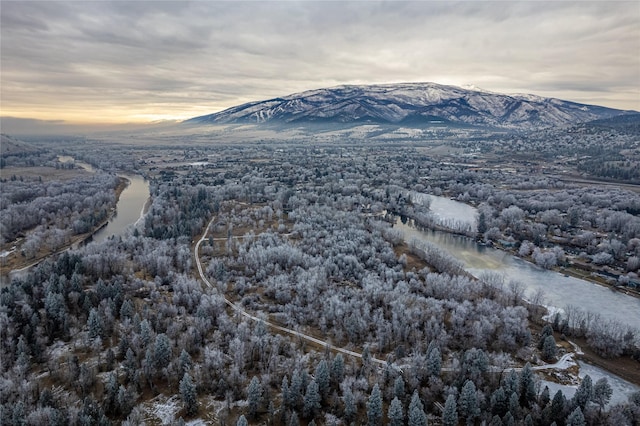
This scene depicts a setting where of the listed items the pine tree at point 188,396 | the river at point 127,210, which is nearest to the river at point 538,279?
the pine tree at point 188,396

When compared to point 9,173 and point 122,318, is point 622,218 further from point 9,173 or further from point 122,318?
point 9,173

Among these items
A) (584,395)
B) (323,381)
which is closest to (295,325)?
(323,381)

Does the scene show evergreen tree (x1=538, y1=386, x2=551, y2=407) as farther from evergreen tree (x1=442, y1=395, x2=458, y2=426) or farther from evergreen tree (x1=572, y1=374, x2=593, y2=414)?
evergreen tree (x1=442, y1=395, x2=458, y2=426)

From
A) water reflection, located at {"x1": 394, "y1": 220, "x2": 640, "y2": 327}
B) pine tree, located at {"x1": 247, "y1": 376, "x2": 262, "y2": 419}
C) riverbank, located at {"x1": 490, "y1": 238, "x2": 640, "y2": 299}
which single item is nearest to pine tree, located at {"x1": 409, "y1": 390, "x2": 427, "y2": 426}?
pine tree, located at {"x1": 247, "y1": 376, "x2": 262, "y2": 419}

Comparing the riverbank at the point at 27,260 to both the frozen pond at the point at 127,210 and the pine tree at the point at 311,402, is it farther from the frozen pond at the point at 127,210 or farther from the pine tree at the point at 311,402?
the pine tree at the point at 311,402

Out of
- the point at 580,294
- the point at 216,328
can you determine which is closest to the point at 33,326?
the point at 216,328

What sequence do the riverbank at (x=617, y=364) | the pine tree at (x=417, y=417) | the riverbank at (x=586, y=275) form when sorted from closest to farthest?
1. the pine tree at (x=417, y=417)
2. the riverbank at (x=617, y=364)
3. the riverbank at (x=586, y=275)
